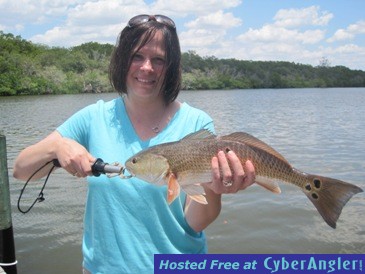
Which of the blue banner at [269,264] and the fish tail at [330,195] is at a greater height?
the fish tail at [330,195]

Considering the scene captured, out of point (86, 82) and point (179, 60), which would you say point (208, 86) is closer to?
point (86, 82)

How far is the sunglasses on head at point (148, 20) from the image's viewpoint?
8.66ft

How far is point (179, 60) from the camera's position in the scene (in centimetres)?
270

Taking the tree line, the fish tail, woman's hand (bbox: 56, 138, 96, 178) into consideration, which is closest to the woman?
woman's hand (bbox: 56, 138, 96, 178)

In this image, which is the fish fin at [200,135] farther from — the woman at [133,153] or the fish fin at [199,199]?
the fish fin at [199,199]

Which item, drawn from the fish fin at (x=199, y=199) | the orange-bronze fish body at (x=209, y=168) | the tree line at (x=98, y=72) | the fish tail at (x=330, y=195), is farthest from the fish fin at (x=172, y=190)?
the tree line at (x=98, y=72)

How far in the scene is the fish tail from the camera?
7.97ft

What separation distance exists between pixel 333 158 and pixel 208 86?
95.2 m

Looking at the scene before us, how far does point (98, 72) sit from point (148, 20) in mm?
80639

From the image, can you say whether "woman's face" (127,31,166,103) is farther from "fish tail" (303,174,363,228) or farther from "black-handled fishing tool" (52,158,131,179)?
"fish tail" (303,174,363,228)

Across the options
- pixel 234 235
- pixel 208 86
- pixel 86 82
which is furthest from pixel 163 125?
pixel 208 86

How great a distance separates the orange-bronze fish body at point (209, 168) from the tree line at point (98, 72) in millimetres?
14224

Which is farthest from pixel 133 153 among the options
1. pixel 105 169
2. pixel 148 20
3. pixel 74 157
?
pixel 148 20

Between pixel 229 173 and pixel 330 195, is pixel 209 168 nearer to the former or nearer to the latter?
pixel 229 173
